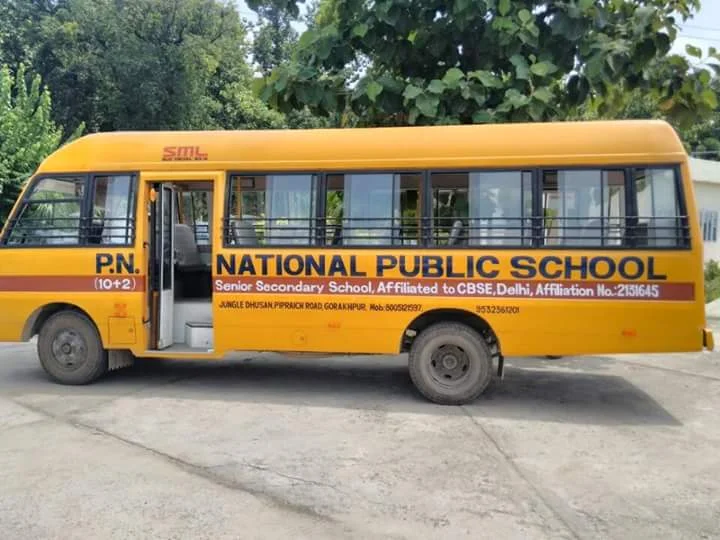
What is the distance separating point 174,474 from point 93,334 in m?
3.11

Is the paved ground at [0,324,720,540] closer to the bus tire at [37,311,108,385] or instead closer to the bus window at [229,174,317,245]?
the bus tire at [37,311,108,385]

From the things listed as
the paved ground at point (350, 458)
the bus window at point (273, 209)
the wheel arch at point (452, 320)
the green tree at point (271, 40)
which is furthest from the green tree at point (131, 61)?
the wheel arch at point (452, 320)

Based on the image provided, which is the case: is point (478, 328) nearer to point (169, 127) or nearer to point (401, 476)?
point (401, 476)

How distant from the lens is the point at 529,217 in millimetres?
6359

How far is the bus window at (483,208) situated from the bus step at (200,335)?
284 cm

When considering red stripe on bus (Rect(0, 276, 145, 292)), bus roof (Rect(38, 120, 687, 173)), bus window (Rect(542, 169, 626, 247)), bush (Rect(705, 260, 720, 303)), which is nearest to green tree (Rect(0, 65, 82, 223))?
red stripe on bus (Rect(0, 276, 145, 292))

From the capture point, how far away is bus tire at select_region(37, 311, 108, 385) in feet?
23.6

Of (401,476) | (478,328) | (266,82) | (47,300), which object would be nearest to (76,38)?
(266,82)

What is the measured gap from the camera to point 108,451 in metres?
5.14

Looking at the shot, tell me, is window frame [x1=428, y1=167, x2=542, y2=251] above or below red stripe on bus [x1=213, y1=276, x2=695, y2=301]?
above

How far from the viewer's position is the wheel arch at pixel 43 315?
7191 mm

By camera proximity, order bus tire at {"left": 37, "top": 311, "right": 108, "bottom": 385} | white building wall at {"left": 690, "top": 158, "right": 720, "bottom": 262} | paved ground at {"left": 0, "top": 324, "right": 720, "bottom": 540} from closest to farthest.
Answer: paved ground at {"left": 0, "top": 324, "right": 720, "bottom": 540}, bus tire at {"left": 37, "top": 311, "right": 108, "bottom": 385}, white building wall at {"left": 690, "top": 158, "right": 720, "bottom": 262}

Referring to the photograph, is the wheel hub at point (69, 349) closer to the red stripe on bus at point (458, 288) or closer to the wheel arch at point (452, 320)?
the red stripe on bus at point (458, 288)

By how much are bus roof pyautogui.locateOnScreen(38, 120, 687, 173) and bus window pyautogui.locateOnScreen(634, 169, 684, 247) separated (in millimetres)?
164
